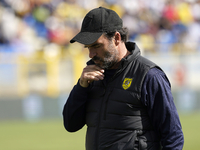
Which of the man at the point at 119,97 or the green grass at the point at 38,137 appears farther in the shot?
the green grass at the point at 38,137

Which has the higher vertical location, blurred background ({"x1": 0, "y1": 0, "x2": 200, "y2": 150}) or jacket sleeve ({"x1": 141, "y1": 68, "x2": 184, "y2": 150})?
blurred background ({"x1": 0, "y1": 0, "x2": 200, "y2": 150})

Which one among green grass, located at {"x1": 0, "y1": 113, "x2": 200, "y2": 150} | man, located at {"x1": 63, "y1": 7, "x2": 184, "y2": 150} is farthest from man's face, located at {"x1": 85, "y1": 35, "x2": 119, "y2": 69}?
green grass, located at {"x1": 0, "y1": 113, "x2": 200, "y2": 150}

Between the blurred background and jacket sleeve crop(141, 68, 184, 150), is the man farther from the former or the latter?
the blurred background

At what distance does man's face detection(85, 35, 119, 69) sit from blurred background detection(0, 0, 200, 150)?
610 cm

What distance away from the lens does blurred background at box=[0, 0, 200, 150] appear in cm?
872

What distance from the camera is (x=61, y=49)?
1062 cm

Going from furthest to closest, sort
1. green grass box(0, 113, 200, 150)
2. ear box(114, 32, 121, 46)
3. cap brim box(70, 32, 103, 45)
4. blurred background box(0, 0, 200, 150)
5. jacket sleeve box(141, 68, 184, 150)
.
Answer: blurred background box(0, 0, 200, 150), green grass box(0, 113, 200, 150), ear box(114, 32, 121, 46), cap brim box(70, 32, 103, 45), jacket sleeve box(141, 68, 184, 150)

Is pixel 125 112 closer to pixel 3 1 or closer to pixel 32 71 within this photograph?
pixel 32 71

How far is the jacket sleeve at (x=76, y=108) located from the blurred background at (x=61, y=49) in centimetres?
594

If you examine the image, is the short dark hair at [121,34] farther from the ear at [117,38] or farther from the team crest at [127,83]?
the team crest at [127,83]

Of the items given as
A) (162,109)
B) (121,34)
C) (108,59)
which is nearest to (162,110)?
(162,109)

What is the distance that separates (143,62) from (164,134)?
1.64 ft

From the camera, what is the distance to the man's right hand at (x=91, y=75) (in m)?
2.31

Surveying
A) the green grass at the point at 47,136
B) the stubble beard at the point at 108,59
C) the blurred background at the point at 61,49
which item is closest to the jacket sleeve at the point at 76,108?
the stubble beard at the point at 108,59
